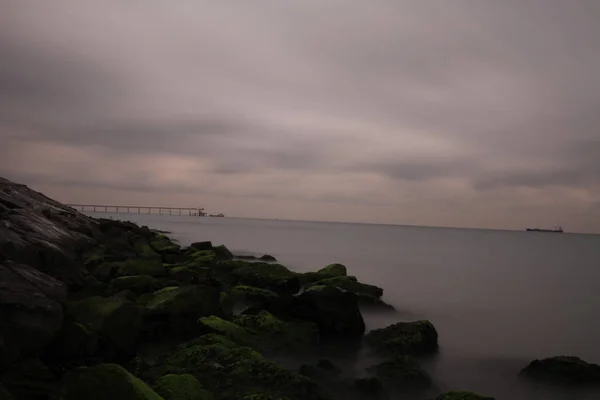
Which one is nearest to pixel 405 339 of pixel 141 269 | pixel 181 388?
pixel 181 388

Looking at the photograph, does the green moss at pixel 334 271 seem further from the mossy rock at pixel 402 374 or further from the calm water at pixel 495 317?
the mossy rock at pixel 402 374

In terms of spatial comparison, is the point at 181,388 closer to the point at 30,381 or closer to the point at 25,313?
the point at 30,381

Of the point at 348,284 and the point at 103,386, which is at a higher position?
the point at 103,386

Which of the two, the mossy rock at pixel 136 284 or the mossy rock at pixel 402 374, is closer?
the mossy rock at pixel 402 374

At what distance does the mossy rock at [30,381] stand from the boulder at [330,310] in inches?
304

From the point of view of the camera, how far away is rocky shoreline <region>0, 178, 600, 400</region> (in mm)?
6992

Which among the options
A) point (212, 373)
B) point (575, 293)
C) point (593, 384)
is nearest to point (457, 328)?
point (593, 384)

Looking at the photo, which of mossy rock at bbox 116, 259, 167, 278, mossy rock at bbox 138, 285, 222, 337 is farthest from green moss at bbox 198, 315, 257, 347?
mossy rock at bbox 116, 259, 167, 278

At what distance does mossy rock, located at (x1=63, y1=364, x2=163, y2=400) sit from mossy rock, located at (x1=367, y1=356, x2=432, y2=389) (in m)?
6.77

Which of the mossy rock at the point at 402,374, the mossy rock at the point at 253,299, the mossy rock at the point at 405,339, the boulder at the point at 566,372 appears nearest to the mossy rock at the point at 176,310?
the mossy rock at the point at 253,299

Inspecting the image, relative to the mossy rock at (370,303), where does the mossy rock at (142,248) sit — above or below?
above

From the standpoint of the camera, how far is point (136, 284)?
44.5ft

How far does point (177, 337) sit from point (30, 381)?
4.10m

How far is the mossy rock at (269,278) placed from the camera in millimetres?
15666
